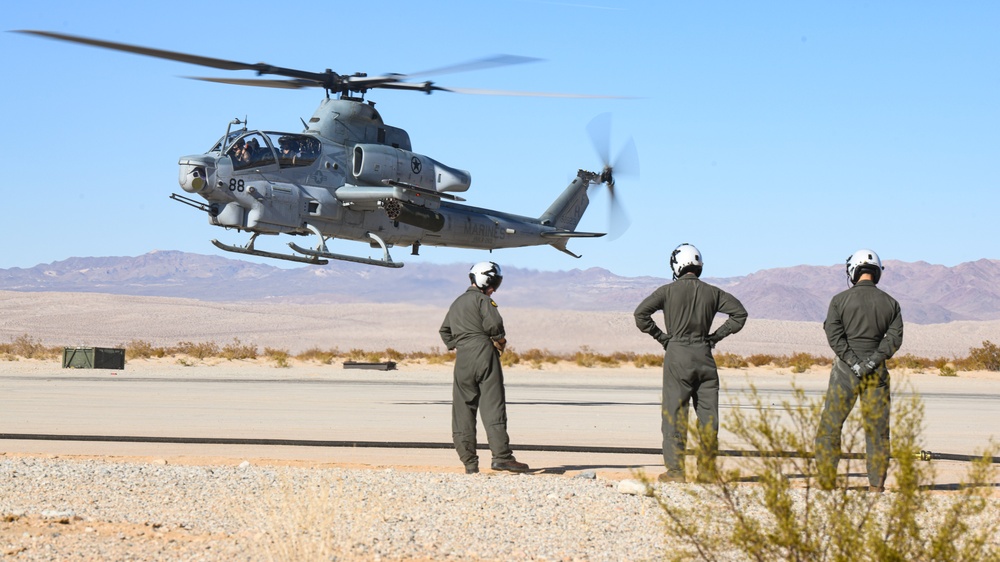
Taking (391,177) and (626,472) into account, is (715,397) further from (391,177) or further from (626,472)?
(391,177)

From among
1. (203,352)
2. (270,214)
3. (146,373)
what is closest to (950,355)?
(203,352)

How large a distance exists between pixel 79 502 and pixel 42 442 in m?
5.78

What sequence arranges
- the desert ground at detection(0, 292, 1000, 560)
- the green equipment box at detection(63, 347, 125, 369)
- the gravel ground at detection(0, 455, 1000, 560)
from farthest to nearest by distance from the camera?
the green equipment box at detection(63, 347, 125, 369) < the desert ground at detection(0, 292, 1000, 560) < the gravel ground at detection(0, 455, 1000, 560)

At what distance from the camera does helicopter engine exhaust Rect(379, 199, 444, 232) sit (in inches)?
985

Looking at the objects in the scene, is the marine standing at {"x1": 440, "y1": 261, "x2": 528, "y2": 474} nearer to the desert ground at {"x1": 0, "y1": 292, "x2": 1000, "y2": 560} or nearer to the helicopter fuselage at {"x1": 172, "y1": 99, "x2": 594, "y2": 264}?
the desert ground at {"x1": 0, "y1": 292, "x2": 1000, "y2": 560}

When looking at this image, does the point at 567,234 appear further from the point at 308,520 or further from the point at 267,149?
the point at 308,520

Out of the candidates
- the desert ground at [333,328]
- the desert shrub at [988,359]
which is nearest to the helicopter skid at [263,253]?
the desert shrub at [988,359]

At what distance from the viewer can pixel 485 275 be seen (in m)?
11.3

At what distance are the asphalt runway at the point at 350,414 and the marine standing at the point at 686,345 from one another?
58 cm

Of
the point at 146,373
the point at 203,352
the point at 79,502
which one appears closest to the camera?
the point at 79,502

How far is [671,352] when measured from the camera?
33.7 feet

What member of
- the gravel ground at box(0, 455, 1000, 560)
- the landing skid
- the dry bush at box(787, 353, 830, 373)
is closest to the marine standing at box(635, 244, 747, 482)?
the gravel ground at box(0, 455, 1000, 560)

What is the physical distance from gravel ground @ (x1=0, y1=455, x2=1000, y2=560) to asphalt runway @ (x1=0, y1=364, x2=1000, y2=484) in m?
1.18

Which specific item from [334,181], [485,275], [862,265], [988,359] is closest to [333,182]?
[334,181]
